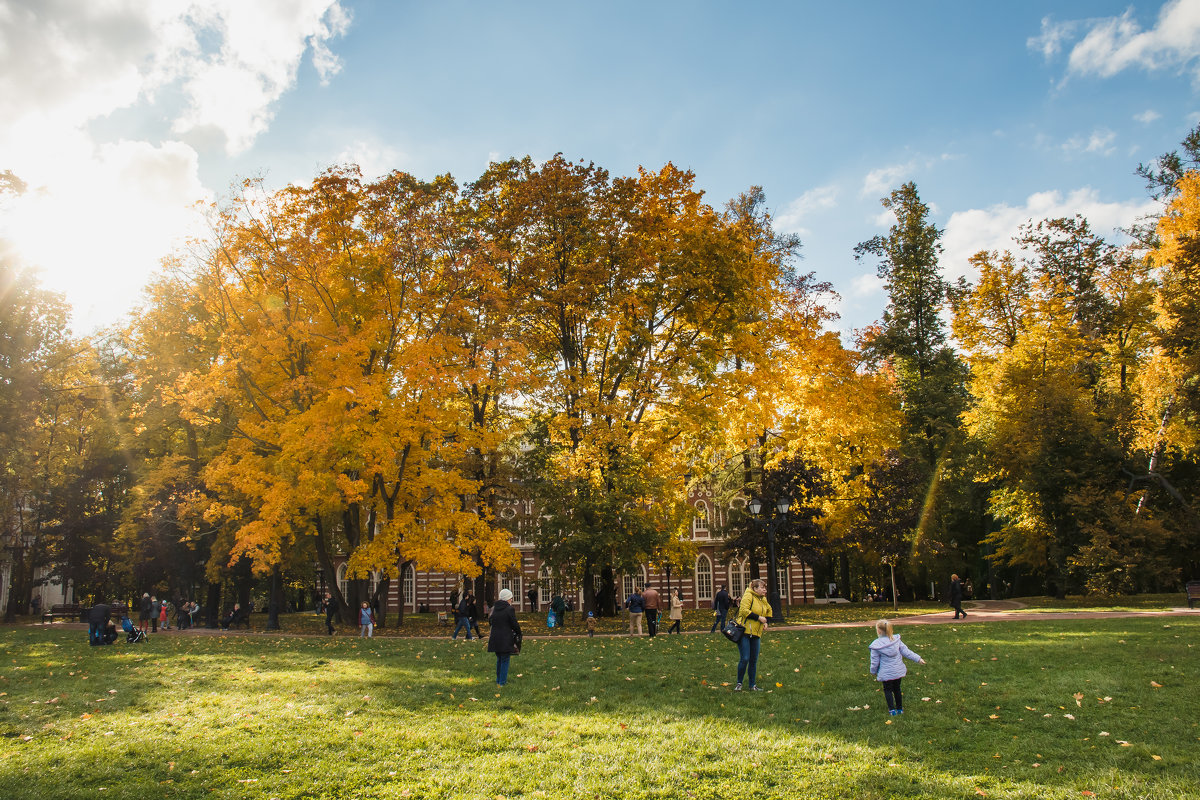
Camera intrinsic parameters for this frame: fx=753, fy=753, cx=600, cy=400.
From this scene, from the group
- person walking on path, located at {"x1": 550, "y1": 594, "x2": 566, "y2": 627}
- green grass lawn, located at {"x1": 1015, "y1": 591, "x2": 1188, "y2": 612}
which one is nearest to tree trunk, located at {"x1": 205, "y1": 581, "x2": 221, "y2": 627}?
person walking on path, located at {"x1": 550, "y1": 594, "x2": 566, "y2": 627}

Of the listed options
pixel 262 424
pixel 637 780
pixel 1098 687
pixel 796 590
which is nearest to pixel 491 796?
pixel 637 780

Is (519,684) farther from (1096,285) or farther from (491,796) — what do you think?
(1096,285)

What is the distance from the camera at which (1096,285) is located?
42.7 metres

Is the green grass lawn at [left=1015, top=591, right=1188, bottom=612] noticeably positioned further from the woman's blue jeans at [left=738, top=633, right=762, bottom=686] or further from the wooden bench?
the wooden bench

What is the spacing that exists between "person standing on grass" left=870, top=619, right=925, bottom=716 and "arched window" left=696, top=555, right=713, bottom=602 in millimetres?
44097

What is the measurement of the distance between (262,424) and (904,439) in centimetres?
3559

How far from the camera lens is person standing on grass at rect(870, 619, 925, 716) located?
9.98 meters

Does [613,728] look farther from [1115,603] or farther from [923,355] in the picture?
[923,355]

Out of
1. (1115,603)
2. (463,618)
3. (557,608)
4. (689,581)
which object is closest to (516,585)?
(689,581)

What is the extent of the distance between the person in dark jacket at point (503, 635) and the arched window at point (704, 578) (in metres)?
41.9

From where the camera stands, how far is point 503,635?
42.3ft

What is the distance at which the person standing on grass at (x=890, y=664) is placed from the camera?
9.98 metres

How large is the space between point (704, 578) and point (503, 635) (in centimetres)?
4262

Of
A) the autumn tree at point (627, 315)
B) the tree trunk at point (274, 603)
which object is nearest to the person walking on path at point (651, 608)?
the autumn tree at point (627, 315)
